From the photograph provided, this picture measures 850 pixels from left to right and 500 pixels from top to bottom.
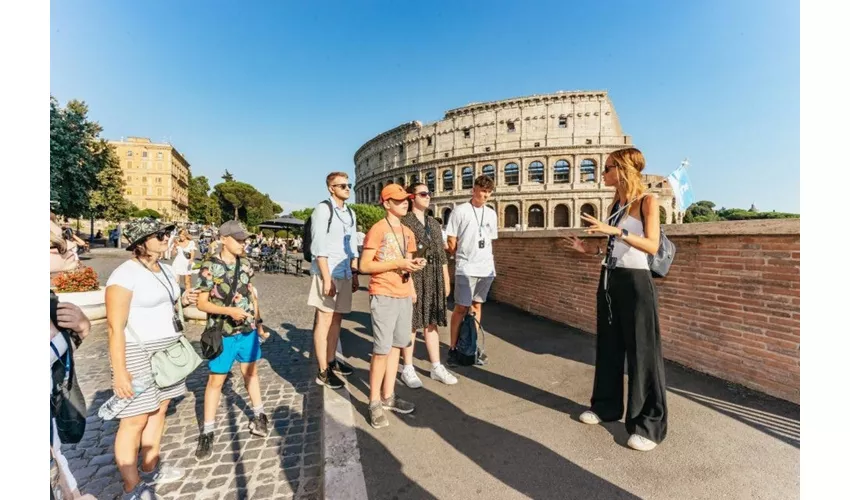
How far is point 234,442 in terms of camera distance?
9.96 ft

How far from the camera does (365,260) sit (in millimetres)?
2953

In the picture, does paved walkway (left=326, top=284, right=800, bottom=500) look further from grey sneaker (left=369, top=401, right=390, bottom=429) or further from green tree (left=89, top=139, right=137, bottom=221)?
green tree (left=89, top=139, right=137, bottom=221)

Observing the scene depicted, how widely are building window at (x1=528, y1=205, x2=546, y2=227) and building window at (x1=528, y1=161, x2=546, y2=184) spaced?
11.2ft

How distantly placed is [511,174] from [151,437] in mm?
48432

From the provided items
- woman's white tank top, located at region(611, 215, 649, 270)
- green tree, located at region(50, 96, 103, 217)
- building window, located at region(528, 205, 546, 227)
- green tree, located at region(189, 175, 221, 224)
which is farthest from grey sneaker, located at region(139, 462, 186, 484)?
green tree, located at region(189, 175, 221, 224)

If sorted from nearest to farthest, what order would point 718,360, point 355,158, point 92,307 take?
point 718,360 < point 92,307 < point 355,158

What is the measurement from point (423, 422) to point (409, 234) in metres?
1.67

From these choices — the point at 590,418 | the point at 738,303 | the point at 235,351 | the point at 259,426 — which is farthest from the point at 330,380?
the point at 738,303

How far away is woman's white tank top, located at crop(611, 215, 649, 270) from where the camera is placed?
275cm

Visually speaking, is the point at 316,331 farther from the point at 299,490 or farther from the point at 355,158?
the point at 355,158

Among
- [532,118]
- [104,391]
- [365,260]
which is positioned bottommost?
[104,391]

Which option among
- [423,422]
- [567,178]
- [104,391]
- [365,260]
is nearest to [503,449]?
[423,422]

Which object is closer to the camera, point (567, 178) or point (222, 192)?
point (567, 178)

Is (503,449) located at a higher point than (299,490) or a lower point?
higher
